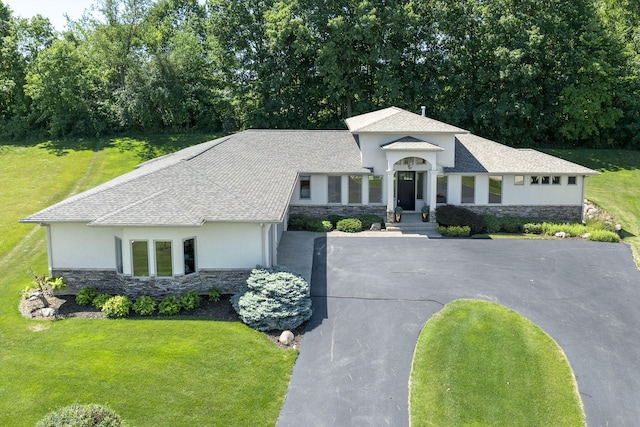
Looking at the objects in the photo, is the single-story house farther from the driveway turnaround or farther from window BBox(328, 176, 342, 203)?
the driveway turnaround

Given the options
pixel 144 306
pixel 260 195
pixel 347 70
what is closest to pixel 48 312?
pixel 144 306

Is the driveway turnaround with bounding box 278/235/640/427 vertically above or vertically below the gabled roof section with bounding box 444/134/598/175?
below

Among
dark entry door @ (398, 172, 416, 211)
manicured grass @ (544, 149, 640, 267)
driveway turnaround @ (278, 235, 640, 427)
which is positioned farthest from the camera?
dark entry door @ (398, 172, 416, 211)

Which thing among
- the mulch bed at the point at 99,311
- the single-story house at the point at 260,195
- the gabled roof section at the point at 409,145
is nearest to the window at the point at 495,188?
the single-story house at the point at 260,195

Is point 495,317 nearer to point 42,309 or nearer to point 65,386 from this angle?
point 65,386

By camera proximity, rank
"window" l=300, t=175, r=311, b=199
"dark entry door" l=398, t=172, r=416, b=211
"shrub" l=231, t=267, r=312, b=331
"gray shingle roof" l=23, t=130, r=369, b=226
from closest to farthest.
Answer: "shrub" l=231, t=267, r=312, b=331
"gray shingle roof" l=23, t=130, r=369, b=226
"window" l=300, t=175, r=311, b=199
"dark entry door" l=398, t=172, r=416, b=211

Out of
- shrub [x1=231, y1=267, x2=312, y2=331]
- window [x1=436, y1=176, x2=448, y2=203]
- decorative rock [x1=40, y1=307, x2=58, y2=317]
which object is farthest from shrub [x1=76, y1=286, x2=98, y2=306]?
window [x1=436, y1=176, x2=448, y2=203]

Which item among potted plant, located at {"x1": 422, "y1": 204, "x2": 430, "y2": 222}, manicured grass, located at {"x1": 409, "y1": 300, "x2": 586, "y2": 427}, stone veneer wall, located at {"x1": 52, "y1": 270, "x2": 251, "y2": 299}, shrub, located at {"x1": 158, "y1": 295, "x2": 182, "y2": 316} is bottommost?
manicured grass, located at {"x1": 409, "y1": 300, "x2": 586, "y2": 427}
